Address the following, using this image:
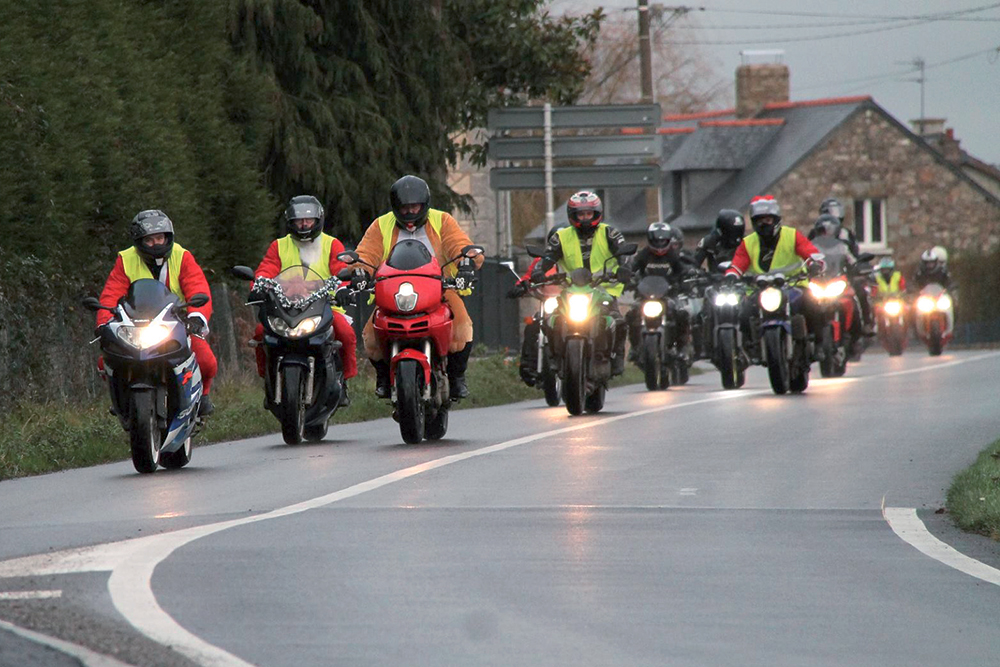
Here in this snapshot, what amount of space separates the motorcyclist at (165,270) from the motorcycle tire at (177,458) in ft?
0.85

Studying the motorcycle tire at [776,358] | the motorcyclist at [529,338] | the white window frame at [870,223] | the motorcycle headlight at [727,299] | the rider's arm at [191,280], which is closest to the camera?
the rider's arm at [191,280]

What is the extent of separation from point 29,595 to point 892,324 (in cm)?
3259

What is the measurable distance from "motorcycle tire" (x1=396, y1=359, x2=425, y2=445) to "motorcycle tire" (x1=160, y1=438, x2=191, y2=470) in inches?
60.4

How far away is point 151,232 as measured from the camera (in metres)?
13.9

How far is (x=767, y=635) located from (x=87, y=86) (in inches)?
534

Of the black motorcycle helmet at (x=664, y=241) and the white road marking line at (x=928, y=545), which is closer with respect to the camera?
the white road marking line at (x=928, y=545)

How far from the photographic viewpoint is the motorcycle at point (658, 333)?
77.8ft

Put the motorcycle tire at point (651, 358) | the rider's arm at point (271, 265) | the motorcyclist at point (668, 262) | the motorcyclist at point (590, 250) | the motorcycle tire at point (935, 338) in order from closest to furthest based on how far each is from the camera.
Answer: the rider's arm at point (271, 265)
the motorcyclist at point (590, 250)
the motorcycle tire at point (651, 358)
the motorcyclist at point (668, 262)
the motorcycle tire at point (935, 338)

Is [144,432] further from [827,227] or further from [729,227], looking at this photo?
[827,227]

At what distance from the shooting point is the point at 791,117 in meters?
71.8

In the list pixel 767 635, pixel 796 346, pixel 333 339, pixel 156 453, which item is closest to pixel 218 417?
pixel 333 339

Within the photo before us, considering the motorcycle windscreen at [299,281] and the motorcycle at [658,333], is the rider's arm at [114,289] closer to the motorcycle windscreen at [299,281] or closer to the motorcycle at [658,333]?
the motorcycle windscreen at [299,281]

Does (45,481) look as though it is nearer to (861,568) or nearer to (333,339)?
(333,339)

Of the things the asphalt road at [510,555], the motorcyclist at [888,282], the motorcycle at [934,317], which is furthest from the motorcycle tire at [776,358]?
the motorcyclist at [888,282]
